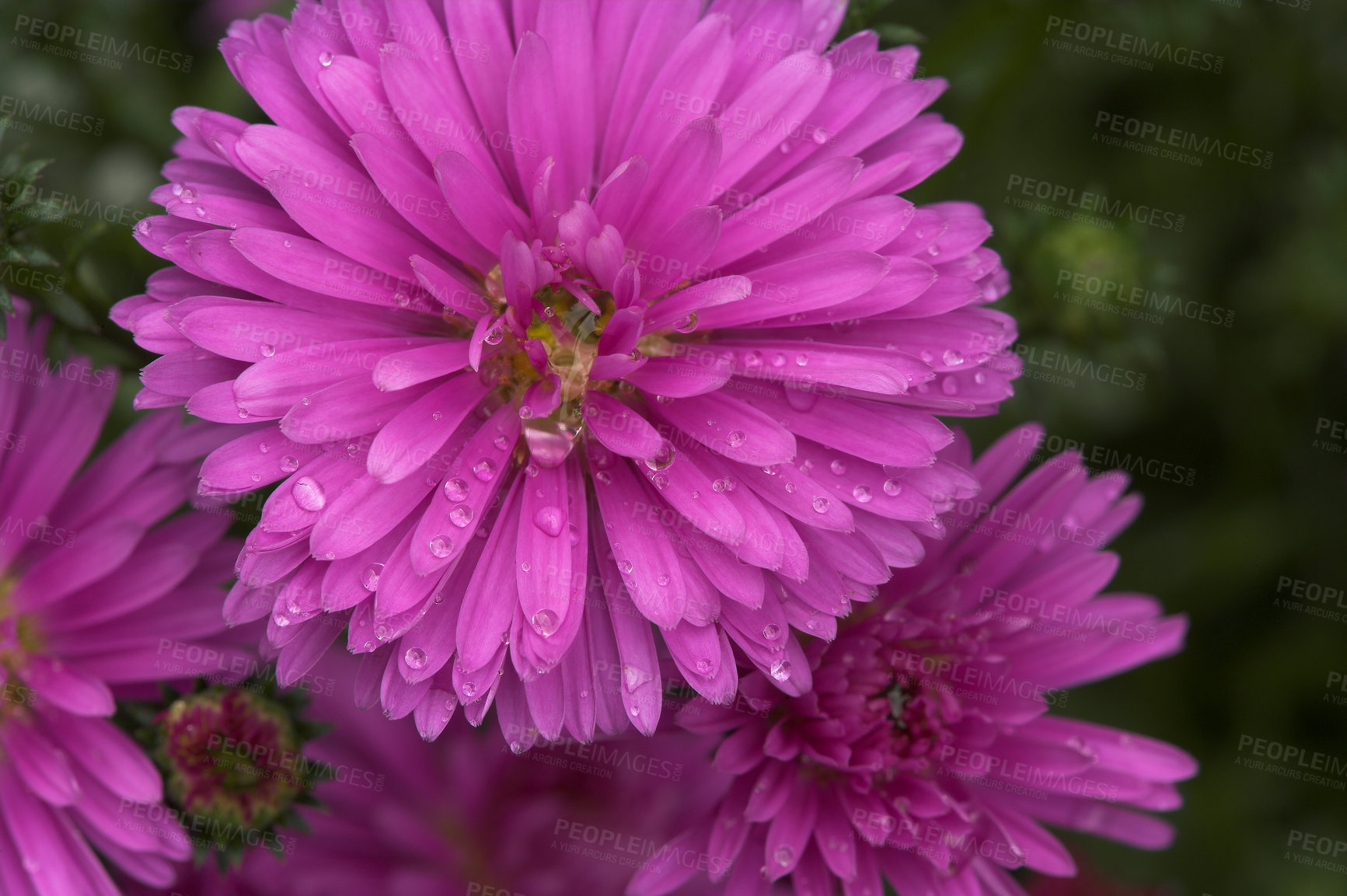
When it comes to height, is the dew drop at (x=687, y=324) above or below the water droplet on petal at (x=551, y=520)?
above

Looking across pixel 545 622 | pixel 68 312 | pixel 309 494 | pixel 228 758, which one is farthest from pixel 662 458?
pixel 68 312

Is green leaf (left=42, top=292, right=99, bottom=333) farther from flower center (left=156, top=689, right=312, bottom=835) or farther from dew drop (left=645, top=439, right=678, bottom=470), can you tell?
dew drop (left=645, top=439, right=678, bottom=470)

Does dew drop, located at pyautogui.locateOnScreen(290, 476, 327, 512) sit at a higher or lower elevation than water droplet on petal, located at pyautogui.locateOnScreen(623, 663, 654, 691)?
higher

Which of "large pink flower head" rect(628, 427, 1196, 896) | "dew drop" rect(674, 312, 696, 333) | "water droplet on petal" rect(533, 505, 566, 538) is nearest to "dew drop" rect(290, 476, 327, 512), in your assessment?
"water droplet on petal" rect(533, 505, 566, 538)

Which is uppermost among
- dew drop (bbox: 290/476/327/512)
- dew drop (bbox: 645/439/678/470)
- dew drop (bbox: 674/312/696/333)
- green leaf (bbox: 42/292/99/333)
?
dew drop (bbox: 674/312/696/333)

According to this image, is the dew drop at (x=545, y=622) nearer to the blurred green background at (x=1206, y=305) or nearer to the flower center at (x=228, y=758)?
the flower center at (x=228, y=758)

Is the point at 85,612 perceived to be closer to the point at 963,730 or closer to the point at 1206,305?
the point at 963,730

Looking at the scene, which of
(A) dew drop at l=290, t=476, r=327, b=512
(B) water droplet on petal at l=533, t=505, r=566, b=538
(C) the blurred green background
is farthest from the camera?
(C) the blurred green background

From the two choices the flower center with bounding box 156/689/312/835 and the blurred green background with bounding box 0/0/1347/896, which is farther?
the blurred green background with bounding box 0/0/1347/896

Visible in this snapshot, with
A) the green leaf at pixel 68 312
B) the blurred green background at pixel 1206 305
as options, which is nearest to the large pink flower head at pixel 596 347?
the green leaf at pixel 68 312
